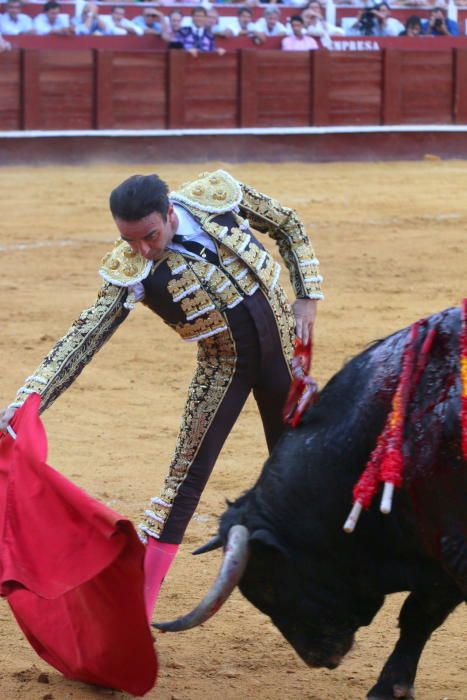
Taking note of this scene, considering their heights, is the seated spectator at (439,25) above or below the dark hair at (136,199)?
below

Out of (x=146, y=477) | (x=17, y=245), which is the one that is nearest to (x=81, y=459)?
(x=146, y=477)

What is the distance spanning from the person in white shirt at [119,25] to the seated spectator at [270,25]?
124 cm

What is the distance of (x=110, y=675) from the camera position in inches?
116

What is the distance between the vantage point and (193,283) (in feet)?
9.84

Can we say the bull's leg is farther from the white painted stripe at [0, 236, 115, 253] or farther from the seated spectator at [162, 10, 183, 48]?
the seated spectator at [162, 10, 183, 48]

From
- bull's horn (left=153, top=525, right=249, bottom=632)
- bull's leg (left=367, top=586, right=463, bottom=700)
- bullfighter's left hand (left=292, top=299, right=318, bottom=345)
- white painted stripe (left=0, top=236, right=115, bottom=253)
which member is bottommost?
white painted stripe (left=0, top=236, right=115, bottom=253)

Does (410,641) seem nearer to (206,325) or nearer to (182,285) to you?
(206,325)

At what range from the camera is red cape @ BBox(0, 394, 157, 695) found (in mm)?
2922

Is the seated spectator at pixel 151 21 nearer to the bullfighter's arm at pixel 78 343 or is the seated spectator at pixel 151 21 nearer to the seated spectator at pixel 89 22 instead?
the seated spectator at pixel 89 22

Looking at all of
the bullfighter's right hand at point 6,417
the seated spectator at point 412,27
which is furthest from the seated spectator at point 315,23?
the bullfighter's right hand at point 6,417

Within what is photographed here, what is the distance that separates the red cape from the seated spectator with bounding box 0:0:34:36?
30.0 ft

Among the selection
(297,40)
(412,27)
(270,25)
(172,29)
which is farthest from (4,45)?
(412,27)

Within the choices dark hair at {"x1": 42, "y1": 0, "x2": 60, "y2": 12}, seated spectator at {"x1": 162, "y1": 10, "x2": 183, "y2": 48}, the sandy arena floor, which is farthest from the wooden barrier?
the sandy arena floor

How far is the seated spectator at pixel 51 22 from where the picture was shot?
11.6 metres
